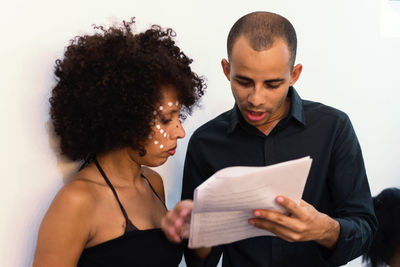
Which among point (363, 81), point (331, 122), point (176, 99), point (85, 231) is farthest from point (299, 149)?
point (363, 81)

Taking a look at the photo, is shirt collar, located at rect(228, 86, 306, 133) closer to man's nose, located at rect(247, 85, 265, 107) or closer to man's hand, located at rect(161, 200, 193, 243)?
man's nose, located at rect(247, 85, 265, 107)

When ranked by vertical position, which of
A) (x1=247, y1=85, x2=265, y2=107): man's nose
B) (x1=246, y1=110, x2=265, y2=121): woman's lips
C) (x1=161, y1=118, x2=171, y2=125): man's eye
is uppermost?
(x1=247, y1=85, x2=265, y2=107): man's nose

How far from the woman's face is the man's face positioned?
0.65ft

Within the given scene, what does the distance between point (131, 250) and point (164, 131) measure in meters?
0.34

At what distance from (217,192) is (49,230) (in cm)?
43

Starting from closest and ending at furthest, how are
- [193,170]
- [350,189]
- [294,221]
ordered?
[294,221] < [350,189] < [193,170]

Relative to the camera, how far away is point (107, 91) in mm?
1204

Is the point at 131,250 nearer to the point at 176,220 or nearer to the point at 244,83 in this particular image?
the point at 176,220

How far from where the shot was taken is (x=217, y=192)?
3.23ft

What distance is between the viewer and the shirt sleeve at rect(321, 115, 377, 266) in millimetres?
1388

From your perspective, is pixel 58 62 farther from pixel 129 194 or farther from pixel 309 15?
pixel 309 15

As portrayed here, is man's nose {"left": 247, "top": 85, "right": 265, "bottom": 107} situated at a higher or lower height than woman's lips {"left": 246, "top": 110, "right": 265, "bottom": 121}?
higher

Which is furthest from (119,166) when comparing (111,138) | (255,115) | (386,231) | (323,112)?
(386,231)

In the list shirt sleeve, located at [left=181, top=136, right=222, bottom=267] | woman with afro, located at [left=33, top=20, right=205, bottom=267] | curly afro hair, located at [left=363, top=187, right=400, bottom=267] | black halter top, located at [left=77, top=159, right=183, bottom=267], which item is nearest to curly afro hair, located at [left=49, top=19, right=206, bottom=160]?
woman with afro, located at [left=33, top=20, right=205, bottom=267]
